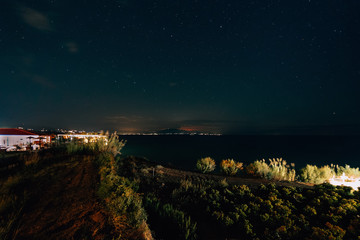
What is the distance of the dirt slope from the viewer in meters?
2.06

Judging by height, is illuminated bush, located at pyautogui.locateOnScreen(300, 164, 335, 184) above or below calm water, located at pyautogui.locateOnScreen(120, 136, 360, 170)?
above

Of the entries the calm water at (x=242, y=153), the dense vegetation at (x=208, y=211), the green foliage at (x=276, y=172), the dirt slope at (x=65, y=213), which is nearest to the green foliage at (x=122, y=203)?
the dense vegetation at (x=208, y=211)

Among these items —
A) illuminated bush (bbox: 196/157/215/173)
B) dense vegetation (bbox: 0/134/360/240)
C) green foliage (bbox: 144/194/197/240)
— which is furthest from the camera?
illuminated bush (bbox: 196/157/215/173)

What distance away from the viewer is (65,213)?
253cm

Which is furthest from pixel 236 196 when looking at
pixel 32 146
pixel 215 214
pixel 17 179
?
pixel 32 146

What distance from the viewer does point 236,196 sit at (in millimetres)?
5113

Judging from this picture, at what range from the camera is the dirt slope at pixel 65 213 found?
6.77ft

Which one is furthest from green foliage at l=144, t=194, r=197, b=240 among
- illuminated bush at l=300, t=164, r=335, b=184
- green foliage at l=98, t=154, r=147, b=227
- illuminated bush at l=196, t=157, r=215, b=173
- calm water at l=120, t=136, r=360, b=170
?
calm water at l=120, t=136, r=360, b=170

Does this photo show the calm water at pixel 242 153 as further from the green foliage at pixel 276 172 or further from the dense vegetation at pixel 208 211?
the dense vegetation at pixel 208 211

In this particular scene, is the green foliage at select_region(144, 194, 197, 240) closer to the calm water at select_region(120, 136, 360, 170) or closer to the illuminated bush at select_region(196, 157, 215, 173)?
the illuminated bush at select_region(196, 157, 215, 173)

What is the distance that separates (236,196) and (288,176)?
5250 mm

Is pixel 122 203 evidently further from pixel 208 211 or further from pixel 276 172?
pixel 276 172

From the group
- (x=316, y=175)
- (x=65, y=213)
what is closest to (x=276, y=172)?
(x=316, y=175)

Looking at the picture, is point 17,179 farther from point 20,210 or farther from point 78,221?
point 78,221
